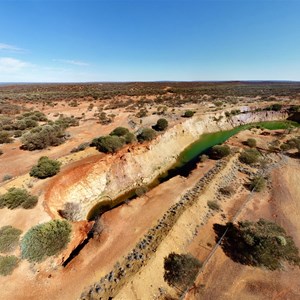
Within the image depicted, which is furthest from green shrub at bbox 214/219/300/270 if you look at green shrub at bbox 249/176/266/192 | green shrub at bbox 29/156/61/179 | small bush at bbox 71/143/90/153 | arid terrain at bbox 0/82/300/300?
small bush at bbox 71/143/90/153

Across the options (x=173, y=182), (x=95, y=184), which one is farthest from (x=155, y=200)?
(x=95, y=184)

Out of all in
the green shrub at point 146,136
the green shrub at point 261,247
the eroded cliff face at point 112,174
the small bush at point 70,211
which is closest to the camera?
the green shrub at point 261,247

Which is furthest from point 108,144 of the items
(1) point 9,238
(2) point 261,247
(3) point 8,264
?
(2) point 261,247

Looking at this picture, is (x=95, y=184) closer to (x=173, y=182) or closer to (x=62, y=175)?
(x=62, y=175)

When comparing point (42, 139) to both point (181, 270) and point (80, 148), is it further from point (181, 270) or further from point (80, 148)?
point (181, 270)

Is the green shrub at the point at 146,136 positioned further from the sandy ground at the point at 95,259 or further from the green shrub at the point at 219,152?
the sandy ground at the point at 95,259

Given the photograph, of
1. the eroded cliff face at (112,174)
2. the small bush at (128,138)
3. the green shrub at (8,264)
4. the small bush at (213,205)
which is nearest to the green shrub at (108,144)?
the eroded cliff face at (112,174)
